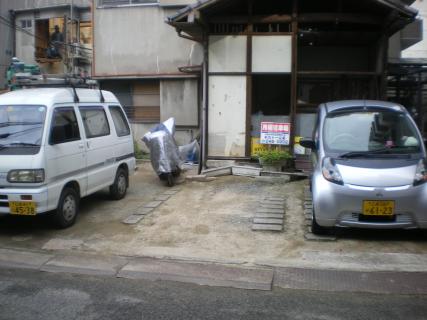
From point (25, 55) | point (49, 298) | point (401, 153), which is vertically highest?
point (25, 55)

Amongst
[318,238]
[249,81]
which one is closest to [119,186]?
[249,81]

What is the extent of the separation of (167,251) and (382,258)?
2720mm

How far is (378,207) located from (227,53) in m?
6.07

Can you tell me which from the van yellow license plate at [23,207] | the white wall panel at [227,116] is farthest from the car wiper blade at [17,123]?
the white wall panel at [227,116]

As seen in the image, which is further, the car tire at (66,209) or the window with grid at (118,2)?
the window with grid at (118,2)

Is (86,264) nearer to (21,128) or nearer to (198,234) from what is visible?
(198,234)

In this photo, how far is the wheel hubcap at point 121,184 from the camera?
9405 millimetres

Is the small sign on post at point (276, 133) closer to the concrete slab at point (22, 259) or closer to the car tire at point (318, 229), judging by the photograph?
the car tire at point (318, 229)

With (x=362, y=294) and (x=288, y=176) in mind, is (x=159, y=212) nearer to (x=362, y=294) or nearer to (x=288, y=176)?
(x=288, y=176)

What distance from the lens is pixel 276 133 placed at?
37.0 feet

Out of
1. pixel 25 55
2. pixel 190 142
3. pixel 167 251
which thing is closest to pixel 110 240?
pixel 167 251

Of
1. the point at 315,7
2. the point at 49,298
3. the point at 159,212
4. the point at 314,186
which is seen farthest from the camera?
the point at 315,7

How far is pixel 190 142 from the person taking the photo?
13992mm

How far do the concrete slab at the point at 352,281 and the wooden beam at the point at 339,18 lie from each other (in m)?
6.92
